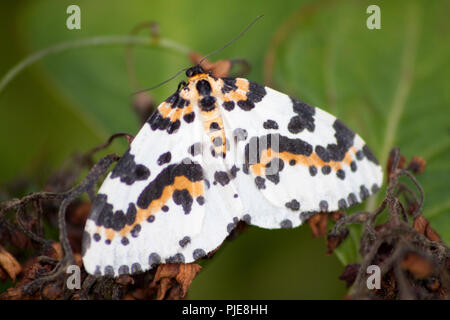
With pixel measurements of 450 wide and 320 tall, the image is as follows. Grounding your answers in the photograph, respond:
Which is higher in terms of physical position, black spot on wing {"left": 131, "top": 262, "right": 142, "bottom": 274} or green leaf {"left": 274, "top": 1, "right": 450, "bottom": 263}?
green leaf {"left": 274, "top": 1, "right": 450, "bottom": 263}

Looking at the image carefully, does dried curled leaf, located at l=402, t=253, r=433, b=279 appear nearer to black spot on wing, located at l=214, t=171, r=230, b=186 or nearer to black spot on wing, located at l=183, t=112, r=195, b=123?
black spot on wing, located at l=214, t=171, r=230, b=186

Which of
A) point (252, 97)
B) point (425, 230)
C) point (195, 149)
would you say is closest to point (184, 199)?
point (195, 149)

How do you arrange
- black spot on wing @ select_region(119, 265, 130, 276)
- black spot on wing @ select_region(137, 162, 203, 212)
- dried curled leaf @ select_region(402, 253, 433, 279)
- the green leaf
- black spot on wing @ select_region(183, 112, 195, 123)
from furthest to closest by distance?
the green leaf, black spot on wing @ select_region(183, 112, 195, 123), black spot on wing @ select_region(137, 162, 203, 212), black spot on wing @ select_region(119, 265, 130, 276), dried curled leaf @ select_region(402, 253, 433, 279)

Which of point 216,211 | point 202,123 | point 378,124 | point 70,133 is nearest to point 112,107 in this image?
point 70,133

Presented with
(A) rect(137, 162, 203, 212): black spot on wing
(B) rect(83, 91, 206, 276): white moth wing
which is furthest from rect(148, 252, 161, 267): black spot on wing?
(A) rect(137, 162, 203, 212): black spot on wing

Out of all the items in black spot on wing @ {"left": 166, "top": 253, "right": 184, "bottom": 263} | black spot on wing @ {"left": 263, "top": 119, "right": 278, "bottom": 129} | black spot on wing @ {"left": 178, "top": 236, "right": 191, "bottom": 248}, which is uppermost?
black spot on wing @ {"left": 263, "top": 119, "right": 278, "bottom": 129}

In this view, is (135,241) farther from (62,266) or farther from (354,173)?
(354,173)

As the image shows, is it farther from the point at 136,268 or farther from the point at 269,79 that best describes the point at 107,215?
the point at 269,79

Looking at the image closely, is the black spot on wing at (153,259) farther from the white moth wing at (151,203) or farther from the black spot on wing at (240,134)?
the black spot on wing at (240,134)
